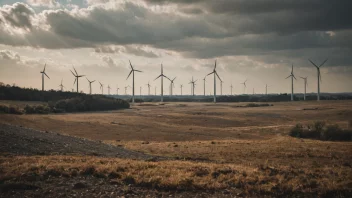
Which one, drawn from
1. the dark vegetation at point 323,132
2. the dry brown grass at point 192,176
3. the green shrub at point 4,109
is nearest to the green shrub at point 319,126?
the dark vegetation at point 323,132

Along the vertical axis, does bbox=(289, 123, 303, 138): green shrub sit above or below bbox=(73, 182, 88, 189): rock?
below

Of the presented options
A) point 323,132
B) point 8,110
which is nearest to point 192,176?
point 323,132

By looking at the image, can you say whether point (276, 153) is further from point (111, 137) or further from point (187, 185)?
point (111, 137)

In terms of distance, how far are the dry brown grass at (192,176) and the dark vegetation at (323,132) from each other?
43578 millimetres

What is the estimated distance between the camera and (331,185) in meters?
17.4

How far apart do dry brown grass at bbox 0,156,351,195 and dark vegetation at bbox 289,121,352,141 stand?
4358 cm

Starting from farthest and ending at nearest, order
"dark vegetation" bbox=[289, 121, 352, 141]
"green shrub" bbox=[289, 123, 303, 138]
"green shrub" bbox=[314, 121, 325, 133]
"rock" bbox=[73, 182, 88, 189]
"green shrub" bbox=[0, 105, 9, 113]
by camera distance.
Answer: "green shrub" bbox=[0, 105, 9, 113] → "green shrub" bbox=[289, 123, 303, 138] → "green shrub" bbox=[314, 121, 325, 133] → "dark vegetation" bbox=[289, 121, 352, 141] → "rock" bbox=[73, 182, 88, 189]

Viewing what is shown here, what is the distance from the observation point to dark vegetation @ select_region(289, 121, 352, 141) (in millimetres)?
60859

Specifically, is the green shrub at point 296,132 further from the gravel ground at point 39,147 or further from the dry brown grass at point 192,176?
the dry brown grass at point 192,176

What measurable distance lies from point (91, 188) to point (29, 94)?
142212 mm

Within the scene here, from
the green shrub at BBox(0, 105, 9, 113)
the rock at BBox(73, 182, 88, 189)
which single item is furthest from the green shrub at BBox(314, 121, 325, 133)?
the green shrub at BBox(0, 105, 9, 113)

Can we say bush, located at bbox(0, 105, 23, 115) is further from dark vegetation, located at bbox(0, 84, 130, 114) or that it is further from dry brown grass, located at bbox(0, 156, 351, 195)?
dry brown grass, located at bbox(0, 156, 351, 195)

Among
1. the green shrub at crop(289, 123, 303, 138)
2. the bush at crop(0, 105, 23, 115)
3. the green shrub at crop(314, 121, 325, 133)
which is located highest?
the bush at crop(0, 105, 23, 115)

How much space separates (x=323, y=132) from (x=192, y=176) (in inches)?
2024
